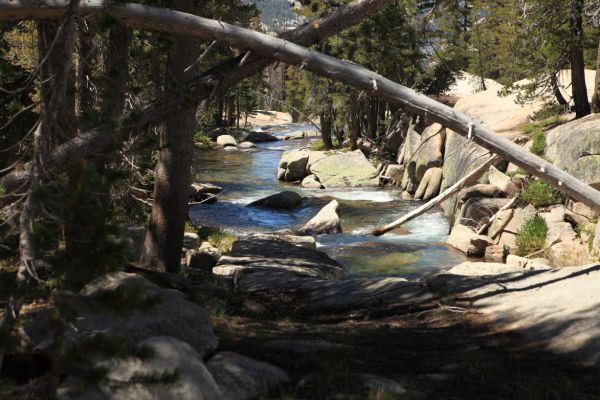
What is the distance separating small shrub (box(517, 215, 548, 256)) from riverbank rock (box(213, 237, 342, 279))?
451cm

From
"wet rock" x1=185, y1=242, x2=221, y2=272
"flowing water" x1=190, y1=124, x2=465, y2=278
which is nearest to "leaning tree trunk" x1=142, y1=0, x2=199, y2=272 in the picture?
"wet rock" x1=185, y1=242, x2=221, y2=272

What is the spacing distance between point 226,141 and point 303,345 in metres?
43.1

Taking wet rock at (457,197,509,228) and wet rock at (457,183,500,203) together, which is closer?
wet rock at (457,197,509,228)

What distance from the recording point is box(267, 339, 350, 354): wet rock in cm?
603

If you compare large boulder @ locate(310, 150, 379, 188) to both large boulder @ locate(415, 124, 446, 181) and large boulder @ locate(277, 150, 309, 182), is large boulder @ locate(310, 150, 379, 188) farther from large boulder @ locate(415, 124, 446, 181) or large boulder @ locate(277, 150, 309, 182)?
large boulder @ locate(415, 124, 446, 181)

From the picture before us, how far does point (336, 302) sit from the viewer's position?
9.03 m

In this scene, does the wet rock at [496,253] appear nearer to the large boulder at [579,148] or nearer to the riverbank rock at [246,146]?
the large boulder at [579,148]

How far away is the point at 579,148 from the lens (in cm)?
1697

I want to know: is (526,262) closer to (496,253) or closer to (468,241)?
(496,253)

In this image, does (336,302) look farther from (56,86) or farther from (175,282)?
(56,86)

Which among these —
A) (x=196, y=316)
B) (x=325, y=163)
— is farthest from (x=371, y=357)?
(x=325, y=163)

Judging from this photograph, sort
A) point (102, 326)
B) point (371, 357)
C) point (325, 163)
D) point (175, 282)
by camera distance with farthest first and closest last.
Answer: point (325, 163) < point (175, 282) < point (371, 357) < point (102, 326)

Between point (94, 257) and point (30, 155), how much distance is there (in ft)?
9.70

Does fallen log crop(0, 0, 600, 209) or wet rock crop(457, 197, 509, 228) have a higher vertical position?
fallen log crop(0, 0, 600, 209)
